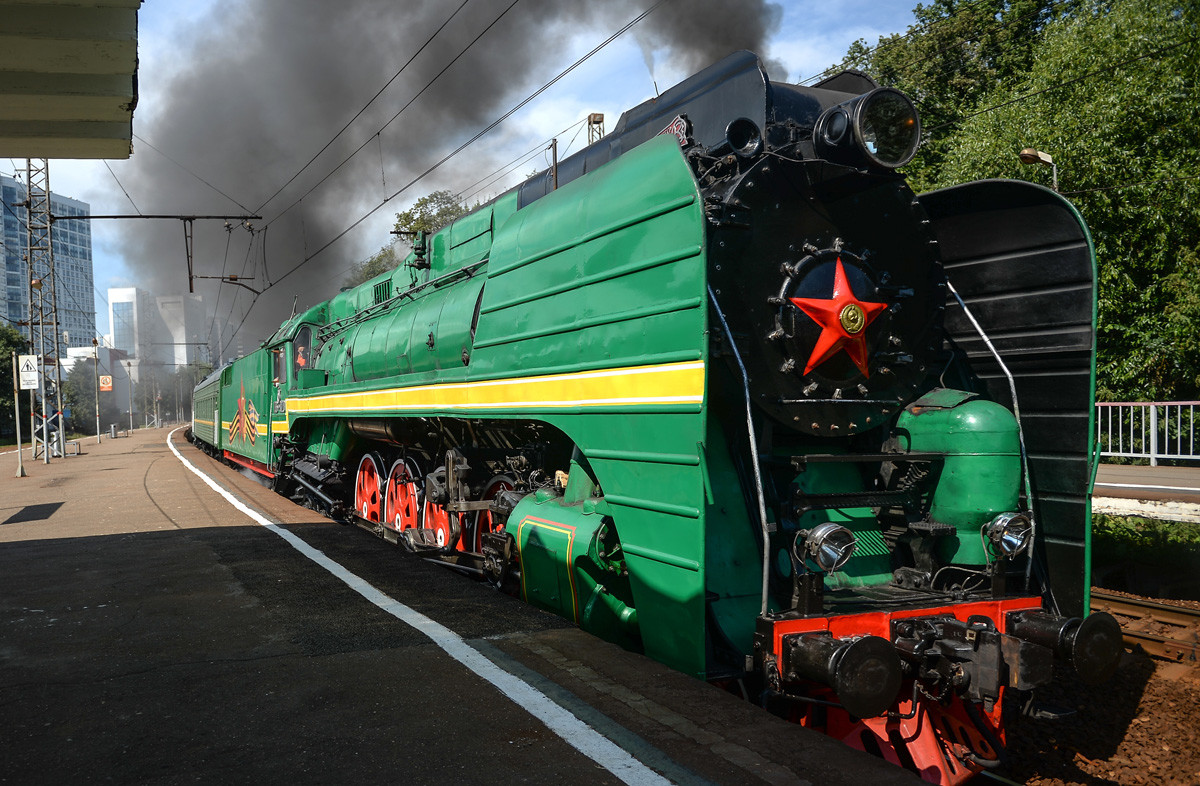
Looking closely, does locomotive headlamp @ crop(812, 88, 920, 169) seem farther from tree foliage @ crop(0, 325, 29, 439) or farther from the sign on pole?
tree foliage @ crop(0, 325, 29, 439)

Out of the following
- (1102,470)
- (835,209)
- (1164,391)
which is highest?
(835,209)

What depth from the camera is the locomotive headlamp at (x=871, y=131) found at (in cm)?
416

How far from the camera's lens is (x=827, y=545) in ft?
12.2

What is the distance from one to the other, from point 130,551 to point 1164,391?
18.4 metres

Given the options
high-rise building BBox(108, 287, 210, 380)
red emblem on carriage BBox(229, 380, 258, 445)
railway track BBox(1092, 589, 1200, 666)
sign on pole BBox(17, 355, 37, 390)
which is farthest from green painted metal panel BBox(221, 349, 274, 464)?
high-rise building BBox(108, 287, 210, 380)

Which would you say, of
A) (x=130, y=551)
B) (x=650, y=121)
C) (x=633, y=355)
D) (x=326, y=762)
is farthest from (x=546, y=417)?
(x=130, y=551)

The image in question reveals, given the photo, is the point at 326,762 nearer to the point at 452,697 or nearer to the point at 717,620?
the point at 452,697

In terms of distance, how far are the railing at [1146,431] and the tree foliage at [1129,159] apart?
1798 millimetres

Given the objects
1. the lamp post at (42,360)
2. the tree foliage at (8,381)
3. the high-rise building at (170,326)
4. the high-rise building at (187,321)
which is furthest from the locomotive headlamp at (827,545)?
the high-rise building at (187,321)

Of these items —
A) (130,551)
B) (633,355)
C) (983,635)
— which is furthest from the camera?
(130,551)

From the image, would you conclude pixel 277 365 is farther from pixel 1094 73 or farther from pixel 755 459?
pixel 1094 73

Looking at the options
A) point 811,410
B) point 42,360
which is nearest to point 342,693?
point 811,410

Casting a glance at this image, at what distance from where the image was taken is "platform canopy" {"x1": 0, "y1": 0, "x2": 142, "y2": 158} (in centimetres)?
522

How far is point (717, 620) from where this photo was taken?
12.8 ft
